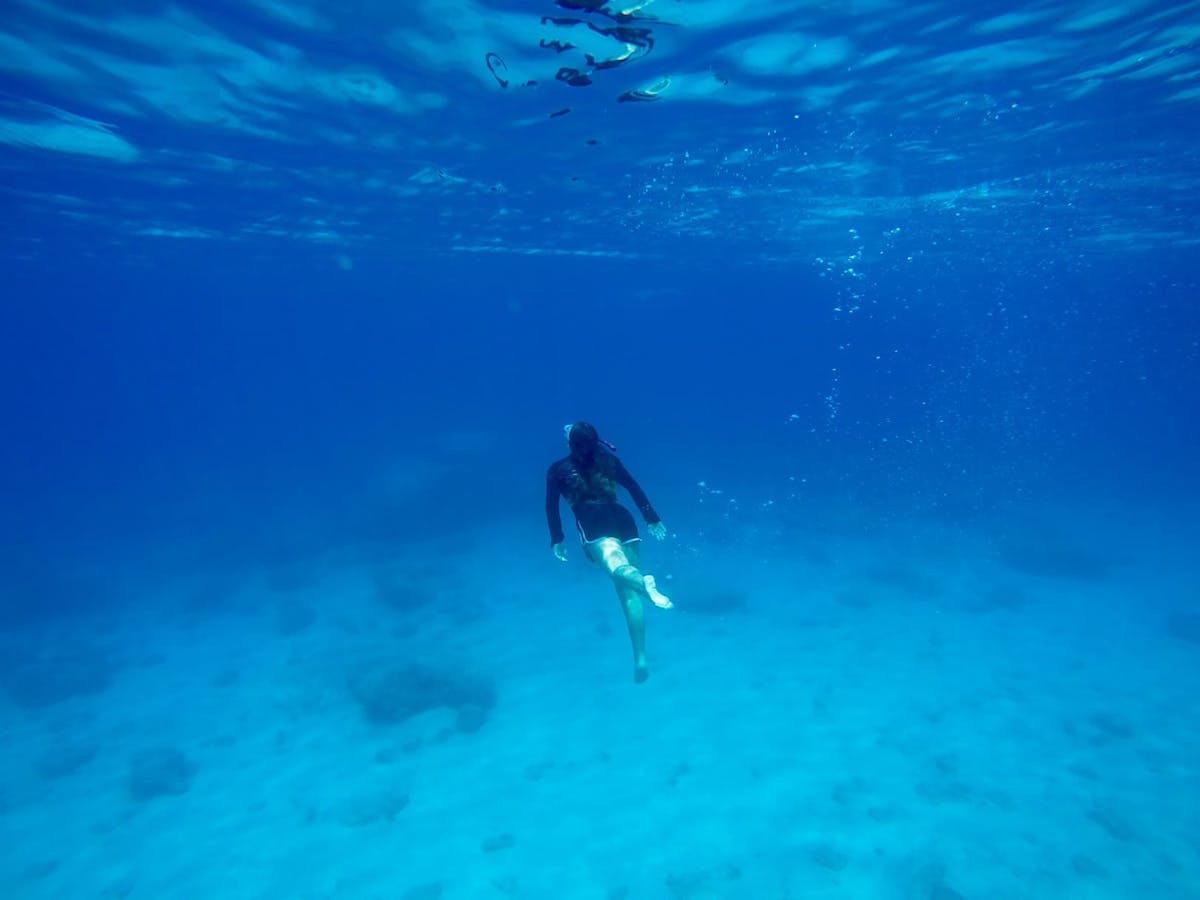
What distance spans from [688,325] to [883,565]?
78959 mm

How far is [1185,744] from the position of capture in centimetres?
1227

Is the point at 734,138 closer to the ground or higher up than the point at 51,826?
higher up

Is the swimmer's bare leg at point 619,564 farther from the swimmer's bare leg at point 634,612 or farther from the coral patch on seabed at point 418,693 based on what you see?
the coral patch on seabed at point 418,693

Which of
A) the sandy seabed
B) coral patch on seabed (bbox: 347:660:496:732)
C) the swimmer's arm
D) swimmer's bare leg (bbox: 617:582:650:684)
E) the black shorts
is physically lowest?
the sandy seabed

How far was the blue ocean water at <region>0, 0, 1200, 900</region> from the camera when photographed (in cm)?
1043

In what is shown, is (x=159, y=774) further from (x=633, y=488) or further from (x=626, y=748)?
(x=633, y=488)

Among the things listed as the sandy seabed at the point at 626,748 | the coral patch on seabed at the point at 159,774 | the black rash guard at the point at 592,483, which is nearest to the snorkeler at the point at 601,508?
the black rash guard at the point at 592,483

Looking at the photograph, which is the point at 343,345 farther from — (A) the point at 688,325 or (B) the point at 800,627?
(B) the point at 800,627

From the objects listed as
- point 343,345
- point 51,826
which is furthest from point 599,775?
point 343,345

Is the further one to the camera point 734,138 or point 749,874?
point 734,138

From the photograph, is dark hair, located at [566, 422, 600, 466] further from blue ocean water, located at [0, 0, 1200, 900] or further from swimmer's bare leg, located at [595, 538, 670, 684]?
blue ocean water, located at [0, 0, 1200, 900]

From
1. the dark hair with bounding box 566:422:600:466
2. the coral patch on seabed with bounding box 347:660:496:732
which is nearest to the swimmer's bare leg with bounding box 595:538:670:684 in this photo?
the dark hair with bounding box 566:422:600:466

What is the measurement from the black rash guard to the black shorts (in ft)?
0.22

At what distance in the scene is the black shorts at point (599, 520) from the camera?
8.57 metres
